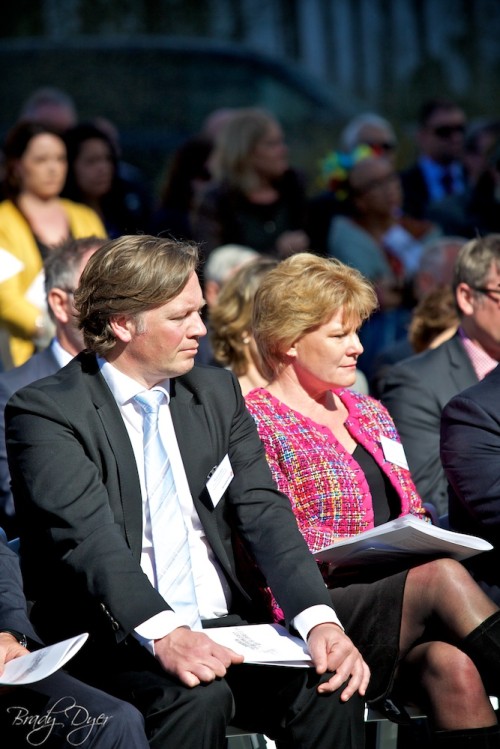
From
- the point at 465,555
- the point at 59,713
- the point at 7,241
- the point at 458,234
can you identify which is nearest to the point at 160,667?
the point at 59,713

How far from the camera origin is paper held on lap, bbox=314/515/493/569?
10.8 ft

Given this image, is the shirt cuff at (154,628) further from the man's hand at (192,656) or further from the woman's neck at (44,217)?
the woman's neck at (44,217)

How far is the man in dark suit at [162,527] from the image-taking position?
10.0ft

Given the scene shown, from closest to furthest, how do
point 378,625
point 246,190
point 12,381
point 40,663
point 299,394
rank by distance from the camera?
point 40,663 < point 378,625 < point 299,394 < point 12,381 < point 246,190

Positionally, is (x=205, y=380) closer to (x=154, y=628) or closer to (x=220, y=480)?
(x=220, y=480)

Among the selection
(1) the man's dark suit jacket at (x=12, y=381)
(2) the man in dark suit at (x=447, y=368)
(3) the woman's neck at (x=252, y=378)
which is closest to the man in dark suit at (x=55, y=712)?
(1) the man's dark suit jacket at (x=12, y=381)

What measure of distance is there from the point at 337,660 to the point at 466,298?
2066 mm

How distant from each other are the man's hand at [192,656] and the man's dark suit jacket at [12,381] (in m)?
1.47

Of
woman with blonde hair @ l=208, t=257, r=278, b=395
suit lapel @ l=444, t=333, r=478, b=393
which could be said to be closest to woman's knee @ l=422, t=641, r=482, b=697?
suit lapel @ l=444, t=333, r=478, b=393

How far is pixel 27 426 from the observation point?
127 inches

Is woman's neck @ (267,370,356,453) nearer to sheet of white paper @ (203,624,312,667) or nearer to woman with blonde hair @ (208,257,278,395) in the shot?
woman with blonde hair @ (208,257,278,395)

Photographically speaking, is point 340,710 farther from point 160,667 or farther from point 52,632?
point 52,632

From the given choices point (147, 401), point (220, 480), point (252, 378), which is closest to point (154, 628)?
point (220, 480)

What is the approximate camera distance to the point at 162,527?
10.8ft
